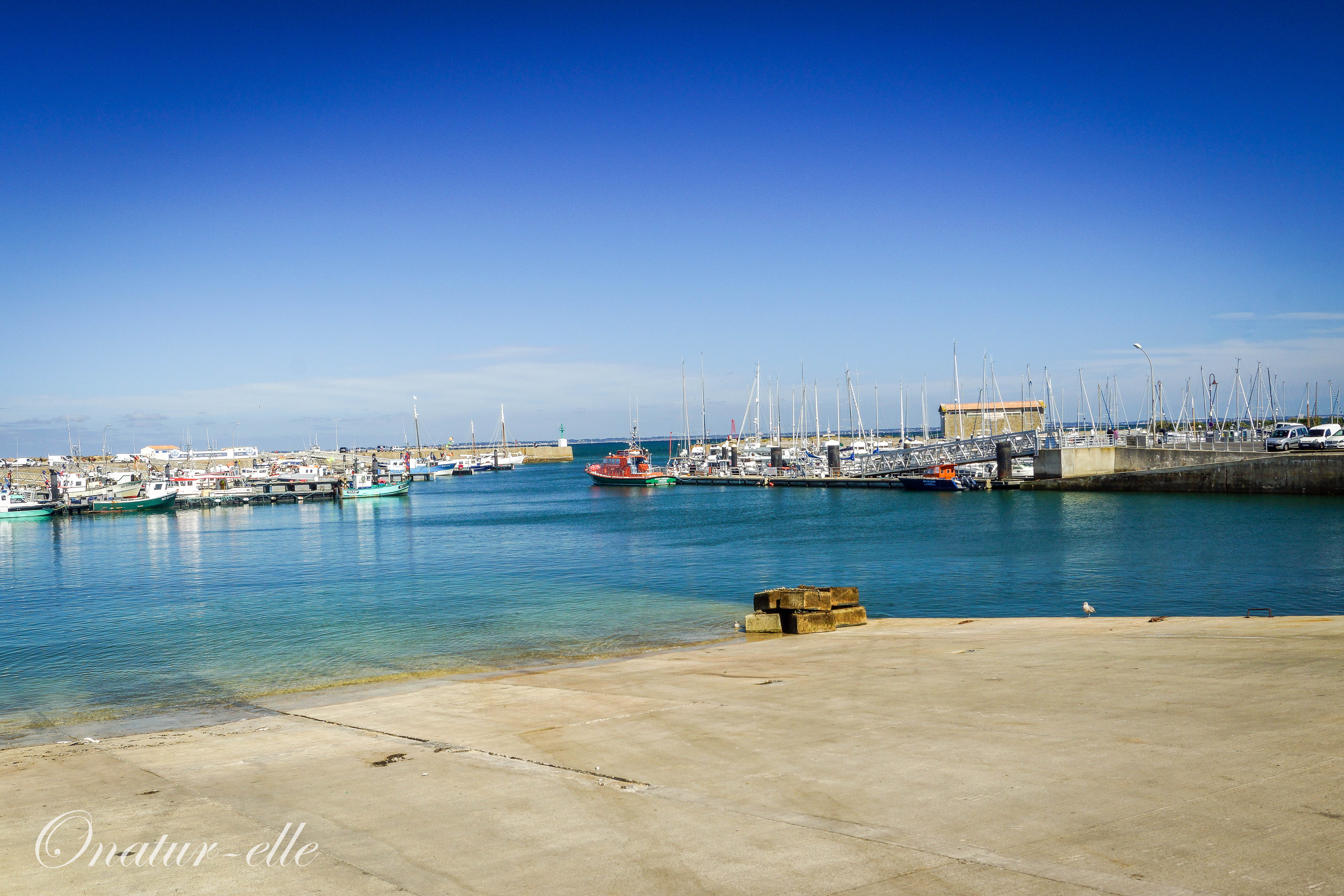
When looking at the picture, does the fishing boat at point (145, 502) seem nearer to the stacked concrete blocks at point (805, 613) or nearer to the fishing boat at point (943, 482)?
the fishing boat at point (943, 482)

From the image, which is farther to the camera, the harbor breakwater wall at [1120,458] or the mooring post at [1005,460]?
the mooring post at [1005,460]

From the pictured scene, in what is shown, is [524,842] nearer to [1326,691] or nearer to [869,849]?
[869,849]

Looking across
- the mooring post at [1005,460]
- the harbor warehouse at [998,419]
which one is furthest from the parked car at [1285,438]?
the harbor warehouse at [998,419]

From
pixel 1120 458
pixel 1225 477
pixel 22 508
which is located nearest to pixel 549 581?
pixel 1225 477

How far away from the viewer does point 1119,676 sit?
416 inches

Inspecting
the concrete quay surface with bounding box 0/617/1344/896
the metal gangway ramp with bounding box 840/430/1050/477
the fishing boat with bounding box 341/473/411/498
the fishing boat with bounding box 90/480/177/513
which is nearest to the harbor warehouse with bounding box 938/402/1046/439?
the metal gangway ramp with bounding box 840/430/1050/477

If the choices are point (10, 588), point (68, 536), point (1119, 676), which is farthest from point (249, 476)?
point (1119, 676)

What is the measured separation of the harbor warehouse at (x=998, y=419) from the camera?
360ft

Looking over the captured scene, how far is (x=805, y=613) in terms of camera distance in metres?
18.3

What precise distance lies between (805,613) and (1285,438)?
62.9m

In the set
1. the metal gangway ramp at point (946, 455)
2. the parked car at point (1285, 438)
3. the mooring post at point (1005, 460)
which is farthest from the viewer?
the metal gangway ramp at point (946, 455)

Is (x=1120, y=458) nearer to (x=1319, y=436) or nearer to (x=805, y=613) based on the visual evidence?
(x=1319, y=436)

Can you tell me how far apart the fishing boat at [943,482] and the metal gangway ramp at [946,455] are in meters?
3.86

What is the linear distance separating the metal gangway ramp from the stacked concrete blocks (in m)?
54.5
